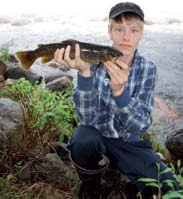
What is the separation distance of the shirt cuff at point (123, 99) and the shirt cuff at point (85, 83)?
0.23 meters

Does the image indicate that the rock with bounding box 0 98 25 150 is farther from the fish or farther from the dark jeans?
the fish

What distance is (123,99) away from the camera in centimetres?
288

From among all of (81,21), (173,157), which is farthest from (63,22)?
(173,157)

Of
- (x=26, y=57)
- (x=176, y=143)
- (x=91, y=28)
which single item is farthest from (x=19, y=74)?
(x=91, y=28)

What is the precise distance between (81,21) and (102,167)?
12891 mm

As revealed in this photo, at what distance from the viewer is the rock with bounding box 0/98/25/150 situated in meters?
3.40

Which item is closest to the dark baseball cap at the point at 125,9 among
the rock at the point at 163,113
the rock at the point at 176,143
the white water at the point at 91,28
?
the rock at the point at 176,143

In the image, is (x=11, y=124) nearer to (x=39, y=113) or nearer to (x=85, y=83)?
(x=39, y=113)

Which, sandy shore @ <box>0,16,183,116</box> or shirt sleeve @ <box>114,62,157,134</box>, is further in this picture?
sandy shore @ <box>0,16,183,116</box>

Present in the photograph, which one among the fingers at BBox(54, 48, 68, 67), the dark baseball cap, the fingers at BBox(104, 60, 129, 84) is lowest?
the fingers at BBox(104, 60, 129, 84)

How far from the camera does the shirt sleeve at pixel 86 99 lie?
2988mm

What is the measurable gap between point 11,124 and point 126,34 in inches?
48.5

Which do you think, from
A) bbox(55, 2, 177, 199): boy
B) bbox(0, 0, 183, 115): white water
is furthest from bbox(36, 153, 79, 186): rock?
bbox(0, 0, 183, 115): white water

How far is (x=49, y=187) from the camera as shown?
10.4 feet
